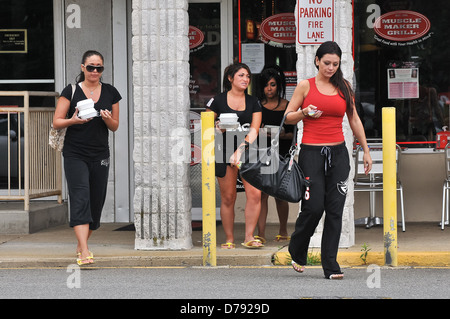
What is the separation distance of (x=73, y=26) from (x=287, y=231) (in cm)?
392

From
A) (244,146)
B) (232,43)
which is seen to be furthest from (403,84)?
(244,146)

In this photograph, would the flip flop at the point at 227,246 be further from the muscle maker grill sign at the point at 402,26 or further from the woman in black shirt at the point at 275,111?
the muscle maker grill sign at the point at 402,26

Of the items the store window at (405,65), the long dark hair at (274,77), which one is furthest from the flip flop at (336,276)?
the store window at (405,65)

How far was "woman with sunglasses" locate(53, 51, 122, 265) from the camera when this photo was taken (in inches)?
350

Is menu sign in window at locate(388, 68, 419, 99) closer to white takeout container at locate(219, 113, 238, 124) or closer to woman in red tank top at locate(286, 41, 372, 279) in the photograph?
white takeout container at locate(219, 113, 238, 124)

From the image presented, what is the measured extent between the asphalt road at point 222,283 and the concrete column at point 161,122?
0.92 m

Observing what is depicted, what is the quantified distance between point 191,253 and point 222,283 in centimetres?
156

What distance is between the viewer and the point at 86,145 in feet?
29.3

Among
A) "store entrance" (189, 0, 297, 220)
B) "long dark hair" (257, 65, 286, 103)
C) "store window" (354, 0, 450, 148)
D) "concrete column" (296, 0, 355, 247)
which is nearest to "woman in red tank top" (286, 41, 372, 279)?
"concrete column" (296, 0, 355, 247)

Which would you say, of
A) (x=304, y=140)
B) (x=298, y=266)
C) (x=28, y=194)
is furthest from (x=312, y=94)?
(x=28, y=194)

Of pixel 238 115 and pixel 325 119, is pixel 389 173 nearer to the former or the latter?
pixel 325 119

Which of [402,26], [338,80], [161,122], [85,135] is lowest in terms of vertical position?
[85,135]

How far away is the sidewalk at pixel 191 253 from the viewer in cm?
925

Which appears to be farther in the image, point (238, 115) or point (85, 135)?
point (238, 115)
